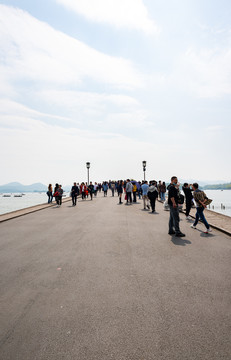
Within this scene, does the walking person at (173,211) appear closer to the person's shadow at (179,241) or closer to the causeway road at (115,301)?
the person's shadow at (179,241)

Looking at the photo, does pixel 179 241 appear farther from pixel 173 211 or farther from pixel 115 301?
pixel 115 301

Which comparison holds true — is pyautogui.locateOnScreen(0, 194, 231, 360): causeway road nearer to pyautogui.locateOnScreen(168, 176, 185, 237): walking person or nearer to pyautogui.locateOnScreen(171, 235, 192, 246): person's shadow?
pyautogui.locateOnScreen(171, 235, 192, 246): person's shadow

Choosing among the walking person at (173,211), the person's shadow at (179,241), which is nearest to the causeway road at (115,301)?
the person's shadow at (179,241)

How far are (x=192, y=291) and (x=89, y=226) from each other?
6340 millimetres

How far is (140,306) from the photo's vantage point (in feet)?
10.8

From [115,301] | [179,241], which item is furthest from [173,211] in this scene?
[115,301]

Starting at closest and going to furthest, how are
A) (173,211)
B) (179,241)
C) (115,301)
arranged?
1. (115,301)
2. (179,241)
3. (173,211)

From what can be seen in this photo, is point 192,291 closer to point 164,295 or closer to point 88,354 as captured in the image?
point 164,295

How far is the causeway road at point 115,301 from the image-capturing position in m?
2.49

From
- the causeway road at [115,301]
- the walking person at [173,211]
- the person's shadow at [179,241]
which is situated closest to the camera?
the causeway road at [115,301]

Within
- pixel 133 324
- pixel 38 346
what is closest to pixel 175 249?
pixel 133 324

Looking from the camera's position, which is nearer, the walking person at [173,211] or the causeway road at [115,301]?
the causeway road at [115,301]

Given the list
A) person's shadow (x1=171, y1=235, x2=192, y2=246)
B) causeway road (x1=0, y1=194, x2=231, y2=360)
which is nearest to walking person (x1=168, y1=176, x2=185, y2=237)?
person's shadow (x1=171, y1=235, x2=192, y2=246)

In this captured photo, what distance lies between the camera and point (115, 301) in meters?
3.46
